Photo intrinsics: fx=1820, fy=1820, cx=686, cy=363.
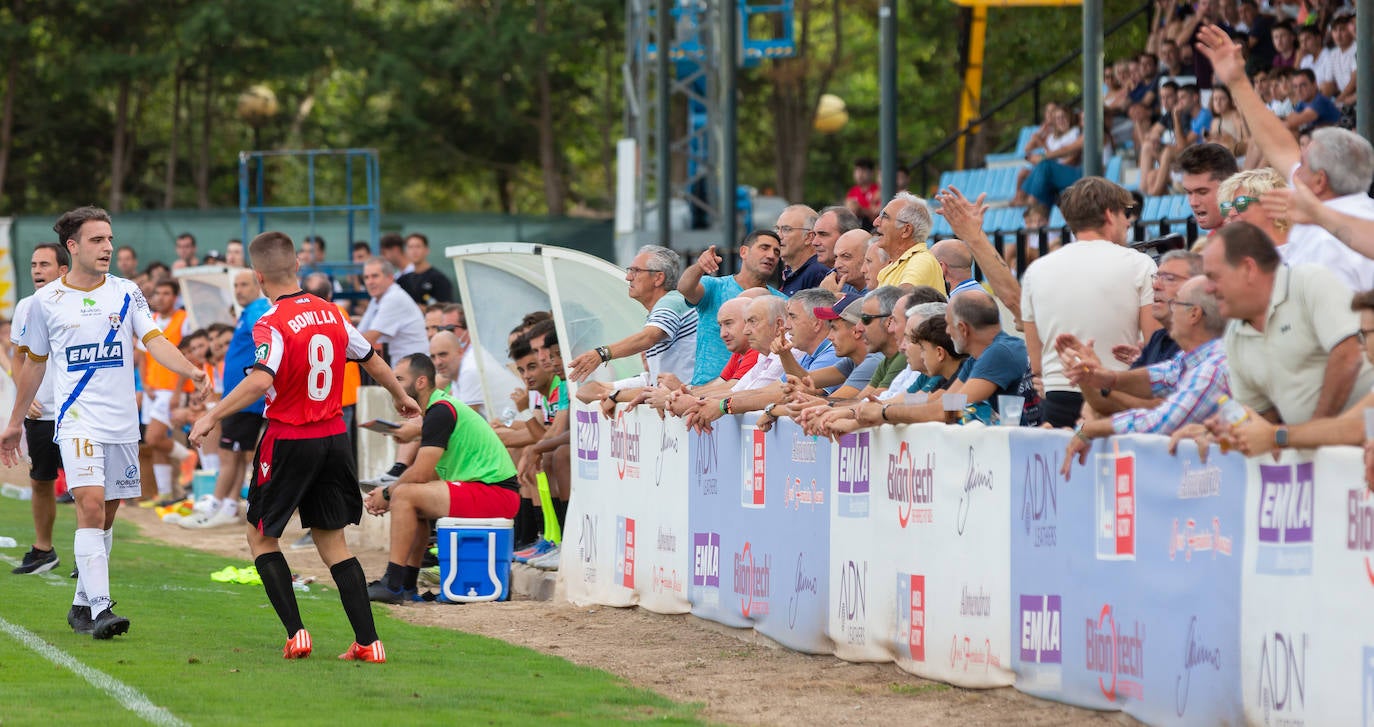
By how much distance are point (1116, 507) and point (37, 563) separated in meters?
8.26

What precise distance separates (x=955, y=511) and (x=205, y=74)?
113ft

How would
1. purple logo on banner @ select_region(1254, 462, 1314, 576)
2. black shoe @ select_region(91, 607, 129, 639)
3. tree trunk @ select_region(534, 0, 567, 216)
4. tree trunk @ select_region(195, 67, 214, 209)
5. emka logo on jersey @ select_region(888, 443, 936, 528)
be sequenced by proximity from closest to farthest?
purple logo on banner @ select_region(1254, 462, 1314, 576) < emka logo on jersey @ select_region(888, 443, 936, 528) < black shoe @ select_region(91, 607, 129, 639) < tree trunk @ select_region(534, 0, 567, 216) < tree trunk @ select_region(195, 67, 214, 209)

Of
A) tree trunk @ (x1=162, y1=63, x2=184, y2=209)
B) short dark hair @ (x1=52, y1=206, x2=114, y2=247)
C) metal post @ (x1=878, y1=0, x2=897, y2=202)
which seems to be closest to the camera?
short dark hair @ (x1=52, y1=206, x2=114, y2=247)

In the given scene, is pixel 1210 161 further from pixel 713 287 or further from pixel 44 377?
pixel 44 377

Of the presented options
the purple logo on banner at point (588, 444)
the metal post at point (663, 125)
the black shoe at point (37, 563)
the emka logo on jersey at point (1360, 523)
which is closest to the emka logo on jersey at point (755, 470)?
the purple logo on banner at point (588, 444)

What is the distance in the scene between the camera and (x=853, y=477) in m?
9.04

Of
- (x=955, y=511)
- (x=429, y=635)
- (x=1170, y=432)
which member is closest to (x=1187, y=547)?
(x=1170, y=432)

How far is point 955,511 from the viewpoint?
8156 mm

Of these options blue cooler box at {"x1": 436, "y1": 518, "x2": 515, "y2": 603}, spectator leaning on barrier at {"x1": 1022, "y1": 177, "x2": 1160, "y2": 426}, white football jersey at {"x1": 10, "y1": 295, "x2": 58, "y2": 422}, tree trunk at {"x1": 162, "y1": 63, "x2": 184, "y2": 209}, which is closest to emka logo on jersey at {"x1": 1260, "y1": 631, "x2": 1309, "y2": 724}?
spectator leaning on barrier at {"x1": 1022, "y1": 177, "x2": 1160, "y2": 426}

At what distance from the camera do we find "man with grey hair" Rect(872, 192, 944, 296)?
1023 centimetres

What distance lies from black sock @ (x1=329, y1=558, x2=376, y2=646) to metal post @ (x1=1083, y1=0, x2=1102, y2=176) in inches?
289

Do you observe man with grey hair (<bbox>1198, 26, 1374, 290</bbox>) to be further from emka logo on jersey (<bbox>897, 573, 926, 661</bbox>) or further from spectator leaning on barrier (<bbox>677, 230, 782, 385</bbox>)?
spectator leaning on barrier (<bbox>677, 230, 782, 385</bbox>)

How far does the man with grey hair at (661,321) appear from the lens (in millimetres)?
11848

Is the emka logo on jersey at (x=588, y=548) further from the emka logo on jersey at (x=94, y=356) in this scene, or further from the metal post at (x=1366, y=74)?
the metal post at (x=1366, y=74)
